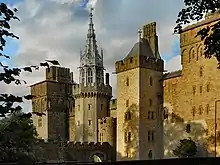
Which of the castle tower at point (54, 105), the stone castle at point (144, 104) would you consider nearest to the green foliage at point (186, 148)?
the stone castle at point (144, 104)

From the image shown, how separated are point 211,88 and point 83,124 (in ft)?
69.3

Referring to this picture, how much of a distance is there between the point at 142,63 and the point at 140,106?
4178 millimetres

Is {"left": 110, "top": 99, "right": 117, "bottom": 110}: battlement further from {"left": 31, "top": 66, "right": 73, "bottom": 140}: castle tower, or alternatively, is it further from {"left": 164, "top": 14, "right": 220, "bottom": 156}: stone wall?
{"left": 164, "top": 14, "right": 220, "bottom": 156}: stone wall

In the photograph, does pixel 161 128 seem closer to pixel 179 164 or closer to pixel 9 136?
pixel 179 164

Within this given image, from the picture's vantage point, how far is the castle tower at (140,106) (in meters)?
42.8

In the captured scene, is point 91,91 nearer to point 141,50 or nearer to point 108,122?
point 108,122

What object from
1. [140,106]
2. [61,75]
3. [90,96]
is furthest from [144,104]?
[61,75]

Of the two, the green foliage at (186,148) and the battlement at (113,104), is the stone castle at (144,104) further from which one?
the green foliage at (186,148)

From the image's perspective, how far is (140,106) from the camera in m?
42.8

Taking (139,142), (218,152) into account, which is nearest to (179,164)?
(218,152)

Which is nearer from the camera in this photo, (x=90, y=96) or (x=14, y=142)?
(x=14, y=142)

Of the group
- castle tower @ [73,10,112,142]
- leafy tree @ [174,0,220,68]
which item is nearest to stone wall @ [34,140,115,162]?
castle tower @ [73,10,112,142]

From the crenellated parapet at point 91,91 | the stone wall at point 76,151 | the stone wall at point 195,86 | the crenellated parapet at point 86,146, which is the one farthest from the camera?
the crenellated parapet at point 91,91

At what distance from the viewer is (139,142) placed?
139ft
